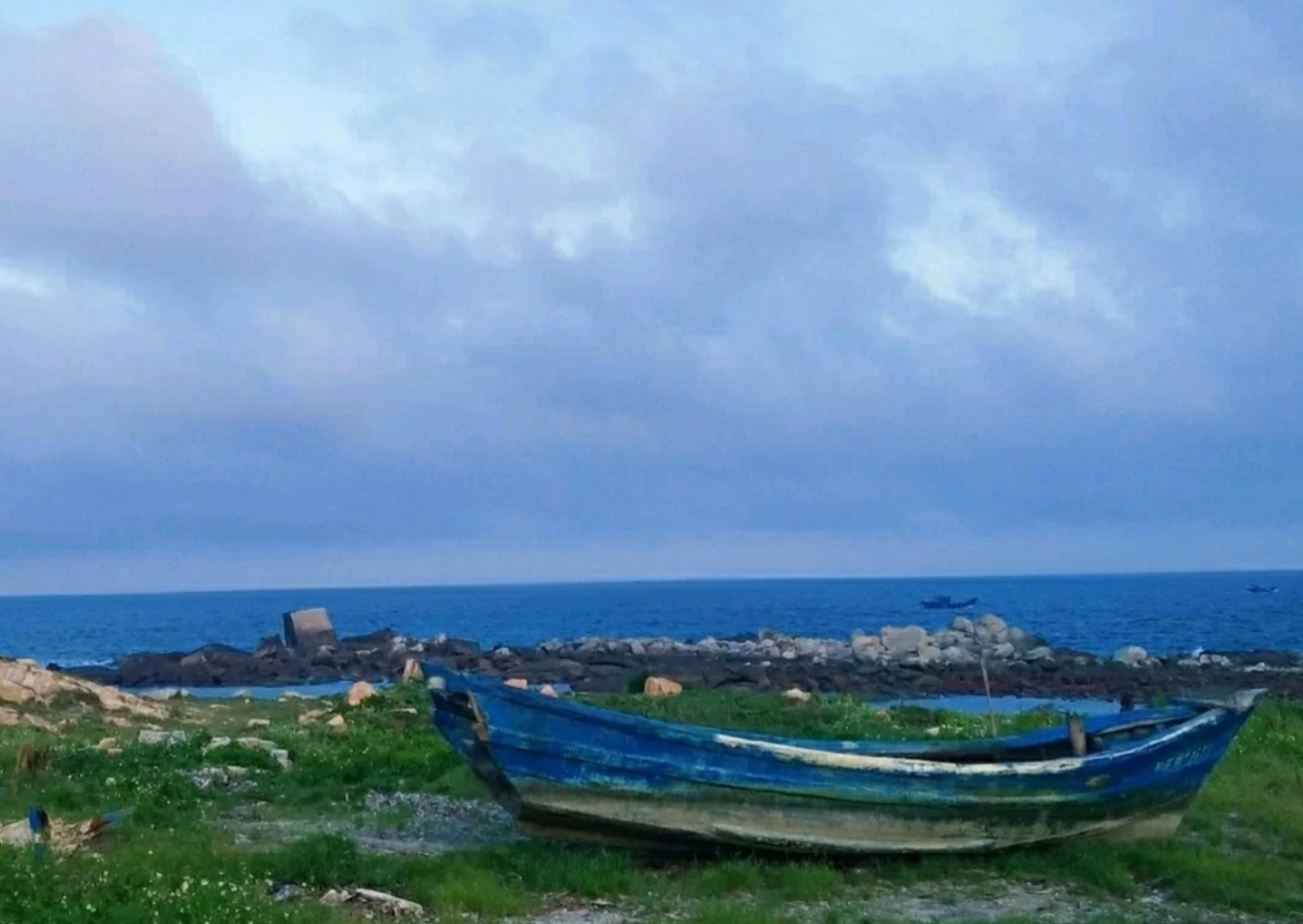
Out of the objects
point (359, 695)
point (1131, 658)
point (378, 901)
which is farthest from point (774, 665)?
point (378, 901)

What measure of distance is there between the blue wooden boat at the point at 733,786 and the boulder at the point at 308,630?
167 ft

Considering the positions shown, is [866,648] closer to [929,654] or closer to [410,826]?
[929,654]

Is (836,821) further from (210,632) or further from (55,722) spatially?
(210,632)

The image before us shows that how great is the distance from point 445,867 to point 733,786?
108 inches

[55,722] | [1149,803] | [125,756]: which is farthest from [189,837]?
[55,722]

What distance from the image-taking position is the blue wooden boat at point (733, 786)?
40.4 feet

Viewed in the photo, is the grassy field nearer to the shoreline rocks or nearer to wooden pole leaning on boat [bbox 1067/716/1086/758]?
wooden pole leaning on boat [bbox 1067/716/1086/758]

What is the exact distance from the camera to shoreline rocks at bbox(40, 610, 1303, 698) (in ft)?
150

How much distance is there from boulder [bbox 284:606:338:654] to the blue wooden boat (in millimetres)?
50981

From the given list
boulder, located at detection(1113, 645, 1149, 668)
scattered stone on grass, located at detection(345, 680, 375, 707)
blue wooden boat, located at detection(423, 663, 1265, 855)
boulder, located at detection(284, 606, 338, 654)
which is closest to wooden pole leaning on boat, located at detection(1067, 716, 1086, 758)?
blue wooden boat, located at detection(423, 663, 1265, 855)

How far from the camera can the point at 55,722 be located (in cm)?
2452

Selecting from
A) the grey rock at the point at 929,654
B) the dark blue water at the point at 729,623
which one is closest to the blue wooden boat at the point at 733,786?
the grey rock at the point at 929,654

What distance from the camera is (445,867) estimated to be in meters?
12.3

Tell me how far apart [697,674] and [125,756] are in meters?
29.2
